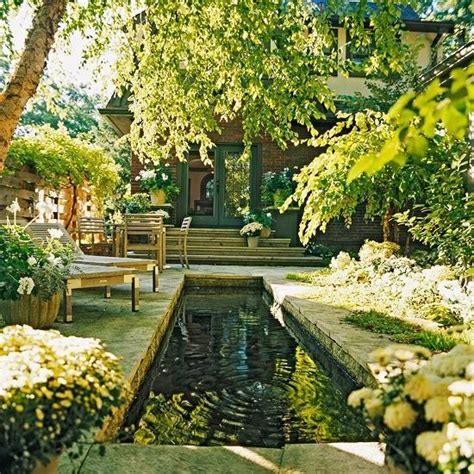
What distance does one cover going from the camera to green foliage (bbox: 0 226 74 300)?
398cm

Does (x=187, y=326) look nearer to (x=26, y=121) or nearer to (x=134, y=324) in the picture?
(x=134, y=324)

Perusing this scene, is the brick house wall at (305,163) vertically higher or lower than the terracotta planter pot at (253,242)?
higher

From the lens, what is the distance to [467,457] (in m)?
1.29

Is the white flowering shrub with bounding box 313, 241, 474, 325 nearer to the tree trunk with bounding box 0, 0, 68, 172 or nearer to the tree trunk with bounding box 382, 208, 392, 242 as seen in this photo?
the tree trunk with bounding box 382, 208, 392, 242

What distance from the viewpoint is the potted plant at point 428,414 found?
4.41 feet

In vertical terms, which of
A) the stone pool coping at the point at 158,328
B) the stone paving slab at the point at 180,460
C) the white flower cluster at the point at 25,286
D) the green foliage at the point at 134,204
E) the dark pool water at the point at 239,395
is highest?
the green foliage at the point at 134,204

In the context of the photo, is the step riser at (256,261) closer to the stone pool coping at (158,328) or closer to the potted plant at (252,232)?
the potted plant at (252,232)

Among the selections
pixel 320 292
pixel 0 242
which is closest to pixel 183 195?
pixel 320 292

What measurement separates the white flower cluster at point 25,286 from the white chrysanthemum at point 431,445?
10.4ft

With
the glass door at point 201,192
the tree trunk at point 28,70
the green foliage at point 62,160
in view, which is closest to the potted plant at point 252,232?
the glass door at point 201,192

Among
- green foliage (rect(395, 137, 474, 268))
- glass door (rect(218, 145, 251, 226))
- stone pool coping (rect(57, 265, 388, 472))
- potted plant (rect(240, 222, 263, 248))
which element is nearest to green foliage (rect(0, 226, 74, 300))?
stone pool coping (rect(57, 265, 388, 472))

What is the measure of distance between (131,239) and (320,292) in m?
6.62

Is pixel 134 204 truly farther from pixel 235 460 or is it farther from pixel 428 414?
pixel 428 414

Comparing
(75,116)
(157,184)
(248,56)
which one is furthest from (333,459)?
(75,116)
